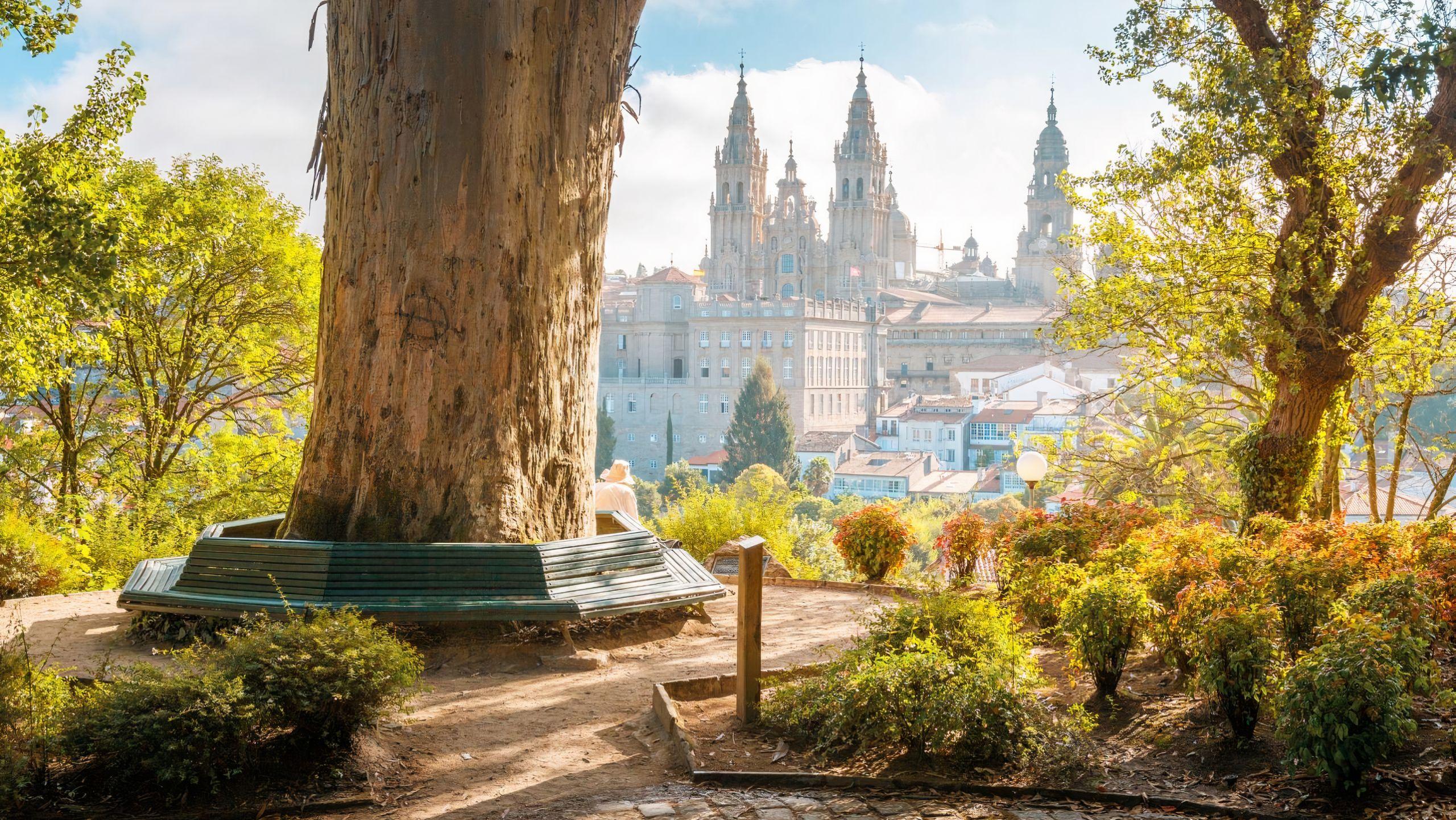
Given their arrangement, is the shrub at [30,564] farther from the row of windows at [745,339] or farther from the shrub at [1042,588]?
the row of windows at [745,339]

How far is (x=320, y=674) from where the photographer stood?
11.3 ft

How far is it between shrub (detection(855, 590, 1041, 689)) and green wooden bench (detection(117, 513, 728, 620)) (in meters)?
1.55

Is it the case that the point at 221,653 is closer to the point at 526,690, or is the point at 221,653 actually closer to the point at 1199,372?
the point at 526,690

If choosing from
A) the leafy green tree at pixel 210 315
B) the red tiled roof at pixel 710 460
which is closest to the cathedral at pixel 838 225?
the red tiled roof at pixel 710 460

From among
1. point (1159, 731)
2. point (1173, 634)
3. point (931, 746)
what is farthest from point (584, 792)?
point (1173, 634)

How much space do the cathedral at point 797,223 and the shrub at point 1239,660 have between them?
3474 inches

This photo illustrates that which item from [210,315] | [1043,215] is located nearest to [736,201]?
[1043,215]

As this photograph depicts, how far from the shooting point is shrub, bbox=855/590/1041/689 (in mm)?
3926

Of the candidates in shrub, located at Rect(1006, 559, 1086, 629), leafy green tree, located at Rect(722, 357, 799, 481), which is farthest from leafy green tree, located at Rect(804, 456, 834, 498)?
shrub, located at Rect(1006, 559, 1086, 629)

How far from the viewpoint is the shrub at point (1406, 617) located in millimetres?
3432

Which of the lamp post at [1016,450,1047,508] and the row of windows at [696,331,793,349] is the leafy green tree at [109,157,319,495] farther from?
the row of windows at [696,331,793,349]

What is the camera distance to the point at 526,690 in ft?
15.5

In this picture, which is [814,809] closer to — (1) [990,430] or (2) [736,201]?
(1) [990,430]

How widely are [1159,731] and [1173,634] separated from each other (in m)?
0.45
